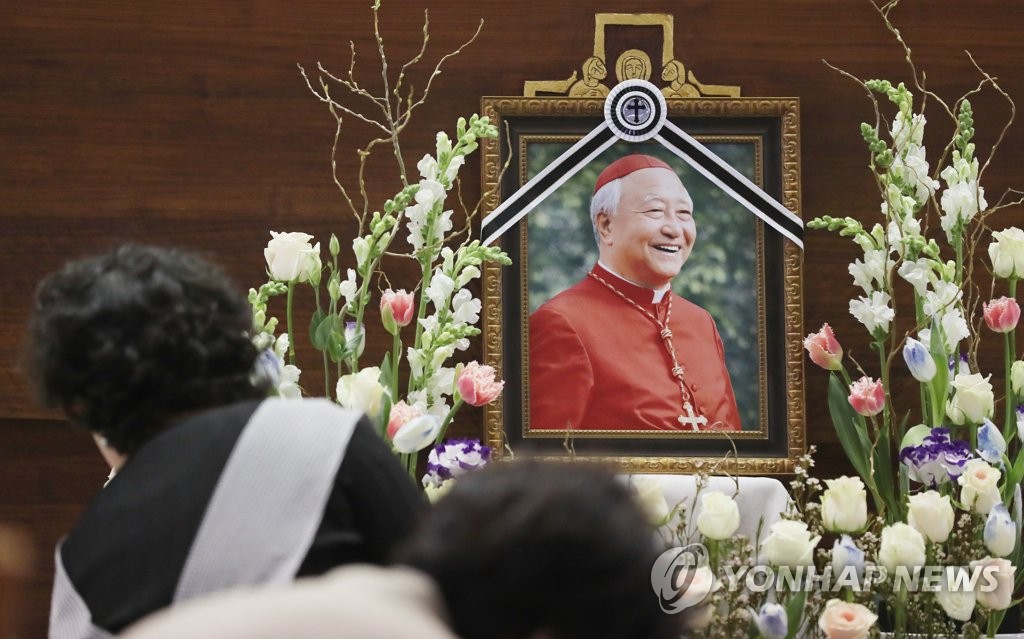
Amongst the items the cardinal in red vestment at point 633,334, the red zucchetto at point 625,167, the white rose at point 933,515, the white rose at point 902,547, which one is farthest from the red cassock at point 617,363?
the white rose at point 902,547

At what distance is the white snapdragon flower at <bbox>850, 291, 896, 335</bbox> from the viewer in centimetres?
279

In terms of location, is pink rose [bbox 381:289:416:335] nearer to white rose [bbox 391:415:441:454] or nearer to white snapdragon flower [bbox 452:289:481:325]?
white snapdragon flower [bbox 452:289:481:325]

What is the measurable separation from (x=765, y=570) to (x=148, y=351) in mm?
1034

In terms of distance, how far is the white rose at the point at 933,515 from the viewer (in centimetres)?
201

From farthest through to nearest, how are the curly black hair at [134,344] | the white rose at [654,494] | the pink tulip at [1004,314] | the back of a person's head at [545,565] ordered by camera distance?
the pink tulip at [1004,314] → the white rose at [654,494] → the curly black hair at [134,344] → the back of a person's head at [545,565]

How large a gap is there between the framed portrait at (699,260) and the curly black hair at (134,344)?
6.44 ft

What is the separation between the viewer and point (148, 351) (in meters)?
1.28

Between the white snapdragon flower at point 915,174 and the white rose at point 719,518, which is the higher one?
the white snapdragon flower at point 915,174

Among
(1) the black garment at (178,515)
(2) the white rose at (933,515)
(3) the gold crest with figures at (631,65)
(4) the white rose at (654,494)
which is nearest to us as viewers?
(1) the black garment at (178,515)

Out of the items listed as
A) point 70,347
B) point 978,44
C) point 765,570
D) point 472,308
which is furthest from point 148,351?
point 978,44

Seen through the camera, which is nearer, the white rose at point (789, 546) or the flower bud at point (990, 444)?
the white rose at point (789, 546)

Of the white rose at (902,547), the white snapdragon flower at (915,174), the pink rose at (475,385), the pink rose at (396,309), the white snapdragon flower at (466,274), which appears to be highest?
the white snapdragon flower at (915,174)

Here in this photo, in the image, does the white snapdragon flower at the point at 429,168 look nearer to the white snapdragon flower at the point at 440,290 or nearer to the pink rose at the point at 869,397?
the white snapdragon flower at the point at 440,290

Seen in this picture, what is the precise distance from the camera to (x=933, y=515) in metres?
2.01
